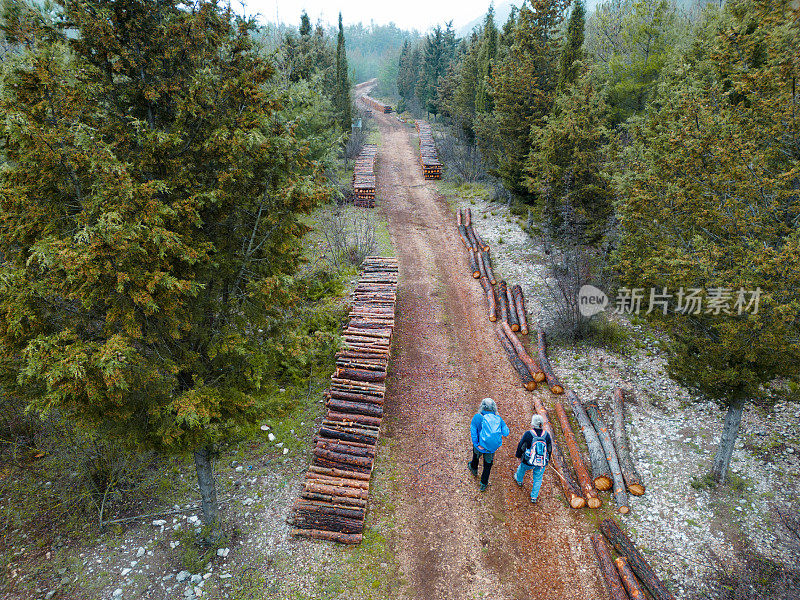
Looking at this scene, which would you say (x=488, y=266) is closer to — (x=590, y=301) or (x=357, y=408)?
(x=590, y=301)

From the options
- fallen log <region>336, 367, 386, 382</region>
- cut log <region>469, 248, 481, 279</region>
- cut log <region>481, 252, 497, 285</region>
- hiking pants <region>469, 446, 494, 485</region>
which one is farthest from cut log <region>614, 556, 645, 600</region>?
cut log <region>469, 248, 481, 279</region>

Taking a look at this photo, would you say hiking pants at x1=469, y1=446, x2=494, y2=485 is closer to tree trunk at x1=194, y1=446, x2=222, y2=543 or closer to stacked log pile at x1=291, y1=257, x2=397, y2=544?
stacked log pile at x1=291, y1=257, x2=397, y2=544

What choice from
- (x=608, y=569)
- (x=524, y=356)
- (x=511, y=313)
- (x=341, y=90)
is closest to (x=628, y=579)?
(x=608, y=569)

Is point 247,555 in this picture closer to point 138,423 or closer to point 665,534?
point 138,423

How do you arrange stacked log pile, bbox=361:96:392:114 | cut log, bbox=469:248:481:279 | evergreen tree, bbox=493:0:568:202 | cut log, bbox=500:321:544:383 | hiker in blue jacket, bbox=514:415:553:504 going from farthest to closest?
stacked log pile, bbox=361:96:392:114, evergreen tree, bbox=493:0:568:202, cut log, bbox=469:248:481:279, cut log, bbox=500:321:544:383, hiker in blue jacket, bbox=514:415:553:504

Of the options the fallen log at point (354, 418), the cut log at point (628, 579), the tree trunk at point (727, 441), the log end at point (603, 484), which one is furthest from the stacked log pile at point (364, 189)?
the cut log at point (628, 579)

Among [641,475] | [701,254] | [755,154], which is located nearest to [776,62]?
[755,154]

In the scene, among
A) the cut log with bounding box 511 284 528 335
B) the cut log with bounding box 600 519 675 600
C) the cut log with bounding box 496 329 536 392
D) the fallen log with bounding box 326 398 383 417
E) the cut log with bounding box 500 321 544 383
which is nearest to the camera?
the cut log with bounding box 600 519 675 600
